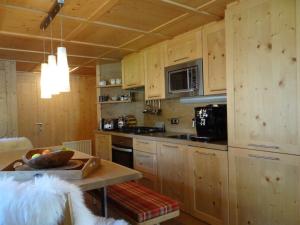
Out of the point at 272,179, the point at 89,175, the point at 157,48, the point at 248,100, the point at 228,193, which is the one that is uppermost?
the point at 157,48

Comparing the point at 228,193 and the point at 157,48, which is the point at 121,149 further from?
the point at 228,193

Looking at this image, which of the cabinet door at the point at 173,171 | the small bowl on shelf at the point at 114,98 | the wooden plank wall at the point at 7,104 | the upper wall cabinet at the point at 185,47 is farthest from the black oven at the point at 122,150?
the wooden plank wall at the point at 7,104

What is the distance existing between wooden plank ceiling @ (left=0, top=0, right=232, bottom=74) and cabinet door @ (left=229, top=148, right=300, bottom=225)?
1336 mm

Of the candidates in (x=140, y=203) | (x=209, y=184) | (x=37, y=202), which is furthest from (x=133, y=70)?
(x=37, y=202)

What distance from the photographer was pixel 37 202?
0.94 m

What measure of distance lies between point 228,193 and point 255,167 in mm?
395

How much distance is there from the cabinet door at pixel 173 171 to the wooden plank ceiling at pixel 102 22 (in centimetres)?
133

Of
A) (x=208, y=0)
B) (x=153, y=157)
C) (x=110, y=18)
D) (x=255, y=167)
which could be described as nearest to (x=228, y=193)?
(x=255, y=167)

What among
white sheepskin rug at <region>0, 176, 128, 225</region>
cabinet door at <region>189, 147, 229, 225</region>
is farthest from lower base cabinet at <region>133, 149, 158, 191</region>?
white sheepskin rug at <region>0, 176, 128, 225</region>

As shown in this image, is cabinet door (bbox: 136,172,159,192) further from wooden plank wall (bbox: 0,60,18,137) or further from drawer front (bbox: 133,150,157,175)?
wooden plank wall (bbox: 0,60,18,137)

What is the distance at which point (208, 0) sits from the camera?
2.05 meters

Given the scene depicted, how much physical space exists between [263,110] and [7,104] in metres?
3.57

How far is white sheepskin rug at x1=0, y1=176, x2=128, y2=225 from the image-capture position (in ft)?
3.03

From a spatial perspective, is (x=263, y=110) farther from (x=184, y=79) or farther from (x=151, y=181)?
(x=151, y=181)
